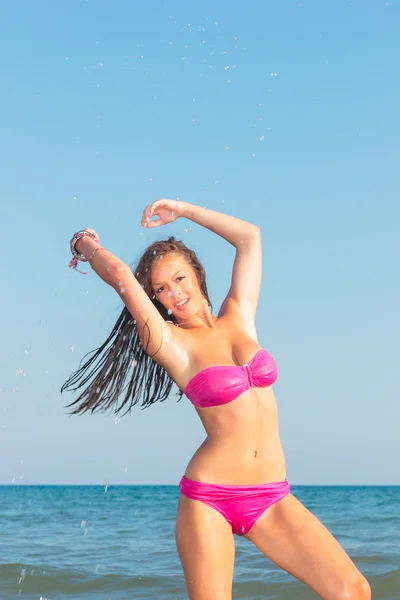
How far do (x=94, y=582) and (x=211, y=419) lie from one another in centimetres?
746

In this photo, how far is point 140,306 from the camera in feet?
16.1

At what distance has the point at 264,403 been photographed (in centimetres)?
497

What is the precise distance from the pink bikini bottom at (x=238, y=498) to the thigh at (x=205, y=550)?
4 cm

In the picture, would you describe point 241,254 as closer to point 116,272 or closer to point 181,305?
point 181,305

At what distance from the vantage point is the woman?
4680 millimetres

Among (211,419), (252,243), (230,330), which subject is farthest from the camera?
(252,243)

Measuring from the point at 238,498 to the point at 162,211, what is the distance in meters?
1.92

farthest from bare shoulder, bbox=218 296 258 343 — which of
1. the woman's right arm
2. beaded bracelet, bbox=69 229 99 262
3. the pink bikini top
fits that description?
beaded bracelet, bbox=69 229 99 262

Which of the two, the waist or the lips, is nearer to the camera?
the waist

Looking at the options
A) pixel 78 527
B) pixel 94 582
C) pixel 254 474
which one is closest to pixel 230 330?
pixel 254 474

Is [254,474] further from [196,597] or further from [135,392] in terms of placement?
[135,392]

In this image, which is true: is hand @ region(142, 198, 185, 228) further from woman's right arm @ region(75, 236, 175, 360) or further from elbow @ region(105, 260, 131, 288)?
elbow @ region(105, 260, 131, 288)

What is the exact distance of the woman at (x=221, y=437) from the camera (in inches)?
184

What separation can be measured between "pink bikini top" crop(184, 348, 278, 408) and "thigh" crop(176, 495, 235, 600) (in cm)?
59
